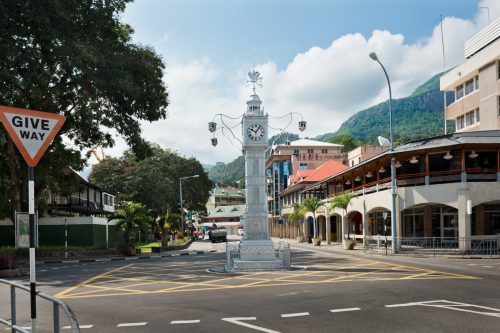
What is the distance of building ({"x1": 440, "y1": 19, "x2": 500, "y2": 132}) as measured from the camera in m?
39.2

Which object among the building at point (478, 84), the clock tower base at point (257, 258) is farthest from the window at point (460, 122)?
the clock tower base at point (257, 258)

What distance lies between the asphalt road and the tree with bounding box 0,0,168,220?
14.4 m

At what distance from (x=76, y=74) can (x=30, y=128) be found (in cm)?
2615

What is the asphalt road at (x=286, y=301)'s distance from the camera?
A: 9602 millimetres

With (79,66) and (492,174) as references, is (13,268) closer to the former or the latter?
(79,66)

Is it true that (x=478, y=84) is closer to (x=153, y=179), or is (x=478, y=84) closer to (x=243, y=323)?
(x=243, y=323)

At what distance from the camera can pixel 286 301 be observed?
40.8 feet

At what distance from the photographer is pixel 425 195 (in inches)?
1199

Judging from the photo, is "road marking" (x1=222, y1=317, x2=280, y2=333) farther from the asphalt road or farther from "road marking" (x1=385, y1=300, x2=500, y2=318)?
"road marking" (x1=385, y1=300, x2=500, y2=318)

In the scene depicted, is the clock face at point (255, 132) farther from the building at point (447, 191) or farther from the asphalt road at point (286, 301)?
the building at point (447, 191)

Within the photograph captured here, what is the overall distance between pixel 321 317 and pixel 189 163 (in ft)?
227

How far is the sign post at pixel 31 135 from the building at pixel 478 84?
127 ft

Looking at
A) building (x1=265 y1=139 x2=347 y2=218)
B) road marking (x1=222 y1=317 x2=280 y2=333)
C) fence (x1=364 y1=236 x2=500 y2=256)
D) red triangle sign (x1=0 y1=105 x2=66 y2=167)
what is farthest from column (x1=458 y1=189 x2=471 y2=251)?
building (x1=265 y1=139 x2=347 y2=218)

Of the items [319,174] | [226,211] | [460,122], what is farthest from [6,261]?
[226,211]
